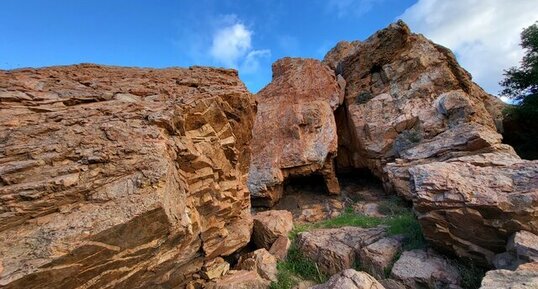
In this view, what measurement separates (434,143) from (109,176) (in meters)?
13.4

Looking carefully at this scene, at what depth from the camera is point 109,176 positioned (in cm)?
507

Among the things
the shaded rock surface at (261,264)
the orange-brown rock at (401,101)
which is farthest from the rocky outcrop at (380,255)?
the orange-brown rock at (401,101)

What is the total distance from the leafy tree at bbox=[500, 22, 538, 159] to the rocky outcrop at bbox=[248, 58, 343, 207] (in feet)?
36.6

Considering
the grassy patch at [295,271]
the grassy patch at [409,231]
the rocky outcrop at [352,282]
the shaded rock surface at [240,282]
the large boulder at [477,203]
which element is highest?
the large boulder at [477,203]

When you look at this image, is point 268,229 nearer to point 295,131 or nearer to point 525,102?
point 295,131

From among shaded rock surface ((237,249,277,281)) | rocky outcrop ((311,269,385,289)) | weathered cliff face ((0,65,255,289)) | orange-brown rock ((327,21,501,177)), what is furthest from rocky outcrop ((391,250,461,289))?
orange-brown rock ((327,21,501,177))

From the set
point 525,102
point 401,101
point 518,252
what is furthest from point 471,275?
point 525,102

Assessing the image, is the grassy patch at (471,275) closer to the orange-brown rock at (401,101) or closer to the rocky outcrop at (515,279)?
the rocky outcrop at (515,279)

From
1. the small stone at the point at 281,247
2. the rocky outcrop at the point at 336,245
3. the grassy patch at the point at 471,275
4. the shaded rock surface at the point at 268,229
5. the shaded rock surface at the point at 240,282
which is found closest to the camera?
the grassy patch at the point at 471,275

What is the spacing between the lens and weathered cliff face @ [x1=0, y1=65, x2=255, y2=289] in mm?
4289

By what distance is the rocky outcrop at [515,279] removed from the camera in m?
4.46

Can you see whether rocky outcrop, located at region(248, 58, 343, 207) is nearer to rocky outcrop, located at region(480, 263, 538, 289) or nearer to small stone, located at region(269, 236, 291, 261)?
small stone, located at region(269, 236, 291, 261)

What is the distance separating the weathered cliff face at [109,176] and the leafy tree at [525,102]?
18969 millimetres

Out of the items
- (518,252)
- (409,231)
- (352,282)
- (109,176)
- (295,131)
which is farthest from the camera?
(295,131)
